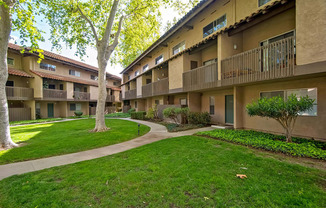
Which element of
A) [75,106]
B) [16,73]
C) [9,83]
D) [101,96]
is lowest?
[75,106]

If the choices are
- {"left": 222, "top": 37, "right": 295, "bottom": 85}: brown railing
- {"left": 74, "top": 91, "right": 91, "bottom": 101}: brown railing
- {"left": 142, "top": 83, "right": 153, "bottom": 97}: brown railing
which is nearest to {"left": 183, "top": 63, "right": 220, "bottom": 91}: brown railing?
{"left": 222, "top": 37, "right": 295, "bottom": 85}: brown railing

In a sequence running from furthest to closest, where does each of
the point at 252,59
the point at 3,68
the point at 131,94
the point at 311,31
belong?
the point at 131,94 < the point at 252,59 < the point at 3,68 < the point at 311,31

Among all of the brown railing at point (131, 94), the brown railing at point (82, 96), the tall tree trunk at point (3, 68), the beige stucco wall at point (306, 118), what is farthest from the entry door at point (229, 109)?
the brown railing at point (82, 96)

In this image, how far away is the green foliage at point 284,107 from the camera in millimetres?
5633

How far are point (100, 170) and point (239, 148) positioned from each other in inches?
203

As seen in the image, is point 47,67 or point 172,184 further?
point 47,67

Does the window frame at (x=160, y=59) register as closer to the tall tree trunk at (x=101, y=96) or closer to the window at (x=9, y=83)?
the tall tree trunk at (x=101, y=96)

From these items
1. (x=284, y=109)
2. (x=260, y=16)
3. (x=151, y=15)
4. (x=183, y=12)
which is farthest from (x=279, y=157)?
(x=151, y=15)

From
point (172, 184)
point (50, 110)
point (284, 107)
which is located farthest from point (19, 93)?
point (284, 107)

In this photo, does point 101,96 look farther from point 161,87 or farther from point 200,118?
point 200,118

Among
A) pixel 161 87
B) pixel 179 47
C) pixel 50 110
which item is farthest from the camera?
pixel 50 110

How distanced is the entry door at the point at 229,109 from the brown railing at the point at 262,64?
232 cm

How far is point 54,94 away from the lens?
71.9 feet

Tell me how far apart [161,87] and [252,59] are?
385 inches
